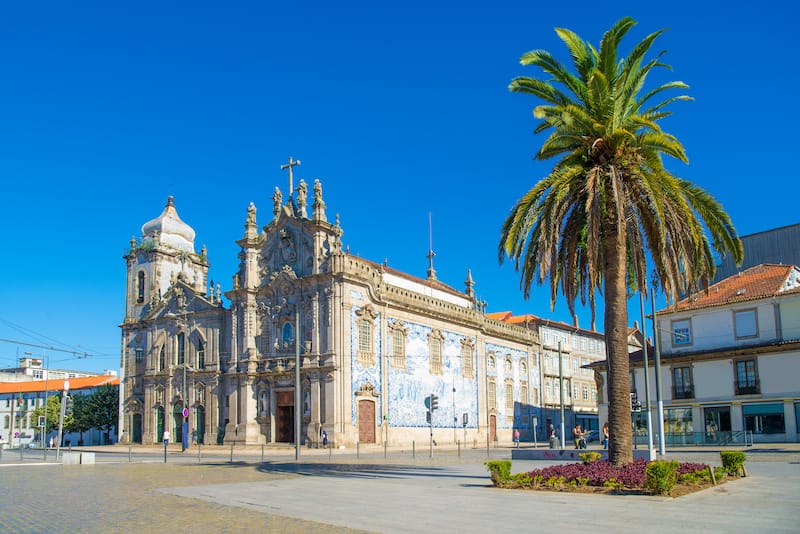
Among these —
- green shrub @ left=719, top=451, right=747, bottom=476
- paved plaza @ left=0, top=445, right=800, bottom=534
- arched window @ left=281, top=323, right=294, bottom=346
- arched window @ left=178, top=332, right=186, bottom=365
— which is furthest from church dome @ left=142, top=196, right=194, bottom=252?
green shrub @ left=719, top=451, right=747, bottom=476

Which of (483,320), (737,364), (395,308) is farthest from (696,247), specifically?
(483,320)

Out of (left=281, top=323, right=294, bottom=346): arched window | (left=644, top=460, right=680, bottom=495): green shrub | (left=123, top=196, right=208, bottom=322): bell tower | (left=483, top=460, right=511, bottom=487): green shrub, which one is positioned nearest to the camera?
(left=644, top=460, right=680, bottom=495): green shrub

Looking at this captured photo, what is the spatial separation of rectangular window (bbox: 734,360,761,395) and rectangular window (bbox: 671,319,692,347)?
11.6 feet

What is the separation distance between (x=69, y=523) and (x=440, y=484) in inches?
406

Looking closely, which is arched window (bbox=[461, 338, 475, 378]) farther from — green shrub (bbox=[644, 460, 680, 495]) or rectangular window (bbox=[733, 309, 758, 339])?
green shrub (bbox=[644, 460, 680, 495])

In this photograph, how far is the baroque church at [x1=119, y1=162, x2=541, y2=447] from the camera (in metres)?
52.0

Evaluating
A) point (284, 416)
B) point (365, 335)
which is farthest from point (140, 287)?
point (365, 335)

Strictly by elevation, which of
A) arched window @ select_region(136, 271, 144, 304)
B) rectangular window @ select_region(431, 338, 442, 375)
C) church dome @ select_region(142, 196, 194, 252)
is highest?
church dome @ select_region(142, 196, 194, 252)

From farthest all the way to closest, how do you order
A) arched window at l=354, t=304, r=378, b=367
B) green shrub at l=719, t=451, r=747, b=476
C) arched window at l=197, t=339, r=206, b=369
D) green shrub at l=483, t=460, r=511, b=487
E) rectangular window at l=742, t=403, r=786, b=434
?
arched window at l=197, t=339, r=206, b=369
arched window at l=354, t=304, r=378, b=367
rectangular window at l=742, t=403, r=786, b=434
green shrub at l=719, t=451, r=747, b=476
green shrub at l=483, t=460, r=511, b=487

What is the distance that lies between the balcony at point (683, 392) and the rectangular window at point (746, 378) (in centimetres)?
279

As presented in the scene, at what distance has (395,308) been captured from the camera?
183 ft

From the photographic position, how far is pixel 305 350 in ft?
173

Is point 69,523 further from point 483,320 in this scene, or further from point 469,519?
point 483,320

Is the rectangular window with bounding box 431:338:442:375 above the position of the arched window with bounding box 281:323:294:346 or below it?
below
